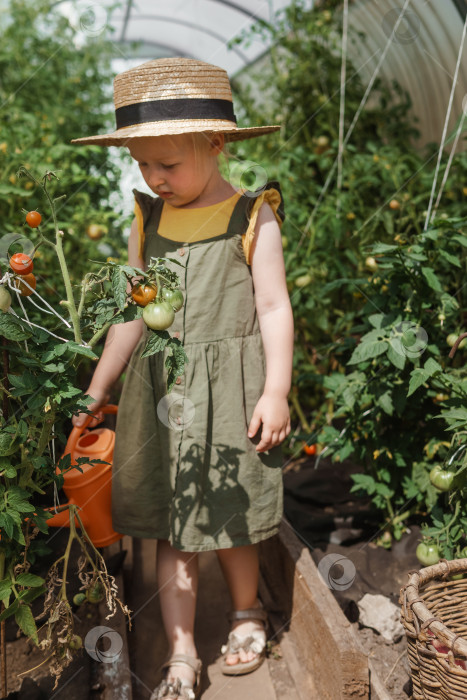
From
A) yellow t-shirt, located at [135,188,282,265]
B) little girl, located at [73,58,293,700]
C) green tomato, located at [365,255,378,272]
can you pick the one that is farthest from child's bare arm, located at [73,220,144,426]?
green tomato, located at [365,255,378,272]

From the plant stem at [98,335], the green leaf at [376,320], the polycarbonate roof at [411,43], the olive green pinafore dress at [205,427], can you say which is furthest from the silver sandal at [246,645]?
the polycarbonate roof at [411,43]

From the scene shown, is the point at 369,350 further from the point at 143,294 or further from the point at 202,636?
the point at 202,636

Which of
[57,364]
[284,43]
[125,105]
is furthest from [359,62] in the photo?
[57,364]

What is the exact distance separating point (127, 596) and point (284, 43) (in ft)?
8.41

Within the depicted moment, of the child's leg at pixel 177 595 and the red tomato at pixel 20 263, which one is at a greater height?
the red tomato at pixel 20 263

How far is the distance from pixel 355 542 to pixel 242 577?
1.40 ft

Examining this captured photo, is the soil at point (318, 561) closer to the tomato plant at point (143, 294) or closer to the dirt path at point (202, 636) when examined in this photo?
the dirt path at point (202, 636)

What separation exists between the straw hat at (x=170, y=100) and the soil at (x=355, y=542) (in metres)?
1.15

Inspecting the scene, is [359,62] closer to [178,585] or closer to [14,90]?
[14,90]

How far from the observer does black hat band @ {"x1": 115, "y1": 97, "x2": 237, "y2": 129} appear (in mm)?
1374

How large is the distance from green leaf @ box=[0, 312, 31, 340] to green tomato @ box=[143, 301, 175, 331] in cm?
19

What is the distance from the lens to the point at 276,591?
1.89 meters

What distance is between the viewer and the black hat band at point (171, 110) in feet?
4.51

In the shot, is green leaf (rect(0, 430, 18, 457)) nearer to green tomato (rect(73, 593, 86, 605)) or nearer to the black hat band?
green tomato (rect(73, 593, 86, 605))
